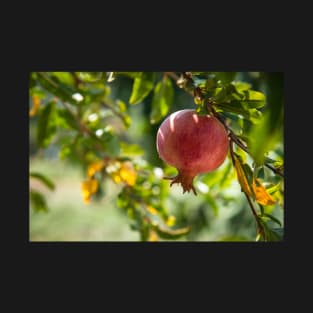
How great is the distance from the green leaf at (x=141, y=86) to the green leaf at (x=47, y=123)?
39cm

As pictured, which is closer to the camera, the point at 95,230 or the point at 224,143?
the point at 224,143

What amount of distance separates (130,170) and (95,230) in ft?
10.7

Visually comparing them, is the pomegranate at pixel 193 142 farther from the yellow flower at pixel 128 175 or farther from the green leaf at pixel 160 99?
the yellow flower at pixel 128 175

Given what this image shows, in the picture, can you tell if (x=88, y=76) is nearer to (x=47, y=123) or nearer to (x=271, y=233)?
(x=47, y=123)

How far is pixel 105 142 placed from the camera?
1.40 m

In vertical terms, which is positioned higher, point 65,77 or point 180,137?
point 65,77

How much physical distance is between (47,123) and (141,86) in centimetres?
42

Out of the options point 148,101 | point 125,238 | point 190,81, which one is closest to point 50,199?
point 125,238

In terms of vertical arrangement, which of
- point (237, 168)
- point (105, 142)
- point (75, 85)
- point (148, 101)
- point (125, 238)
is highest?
point (148, 101)

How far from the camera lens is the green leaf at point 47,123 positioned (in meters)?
1.47

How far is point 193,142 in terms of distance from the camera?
2.48 ft

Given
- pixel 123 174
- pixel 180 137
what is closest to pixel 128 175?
pixel 123 174

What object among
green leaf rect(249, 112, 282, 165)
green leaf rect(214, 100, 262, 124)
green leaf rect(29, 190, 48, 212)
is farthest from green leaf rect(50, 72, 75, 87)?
green leaf rect(249, 112, 282, 165)

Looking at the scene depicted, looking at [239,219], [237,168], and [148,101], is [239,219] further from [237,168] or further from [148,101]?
[237,168]
